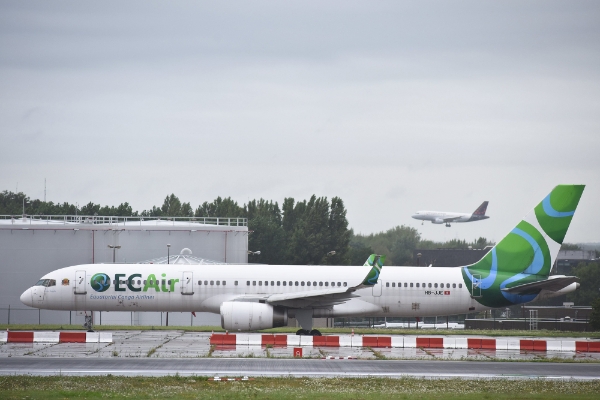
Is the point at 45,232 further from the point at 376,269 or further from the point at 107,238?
the point at 376,269

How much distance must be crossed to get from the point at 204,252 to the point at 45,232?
1337 centimetres

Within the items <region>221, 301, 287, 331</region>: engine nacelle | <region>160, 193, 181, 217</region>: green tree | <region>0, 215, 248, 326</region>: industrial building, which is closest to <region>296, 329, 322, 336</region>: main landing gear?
<region>221, 301, 287, 331</region>: engine nacelle

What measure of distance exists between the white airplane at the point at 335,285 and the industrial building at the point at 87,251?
19456 mm

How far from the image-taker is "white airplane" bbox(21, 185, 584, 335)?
4222 cm

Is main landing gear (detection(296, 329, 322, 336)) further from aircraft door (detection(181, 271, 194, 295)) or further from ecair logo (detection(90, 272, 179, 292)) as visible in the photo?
ecair logo (detection(90, 272, 179, 292))

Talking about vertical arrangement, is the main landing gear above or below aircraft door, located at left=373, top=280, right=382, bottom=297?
below

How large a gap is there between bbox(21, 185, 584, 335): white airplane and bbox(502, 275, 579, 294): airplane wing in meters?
0.05

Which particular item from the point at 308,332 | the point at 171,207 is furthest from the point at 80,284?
the point at 171,207

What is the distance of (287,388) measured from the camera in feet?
82.1

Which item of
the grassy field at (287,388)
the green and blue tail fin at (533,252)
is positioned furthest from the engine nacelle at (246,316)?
the grassy field at (287,388)

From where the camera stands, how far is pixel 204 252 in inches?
2707

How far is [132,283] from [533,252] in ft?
72.1

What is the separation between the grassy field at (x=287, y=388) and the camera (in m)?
23.4

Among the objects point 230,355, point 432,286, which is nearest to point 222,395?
point 230,355
